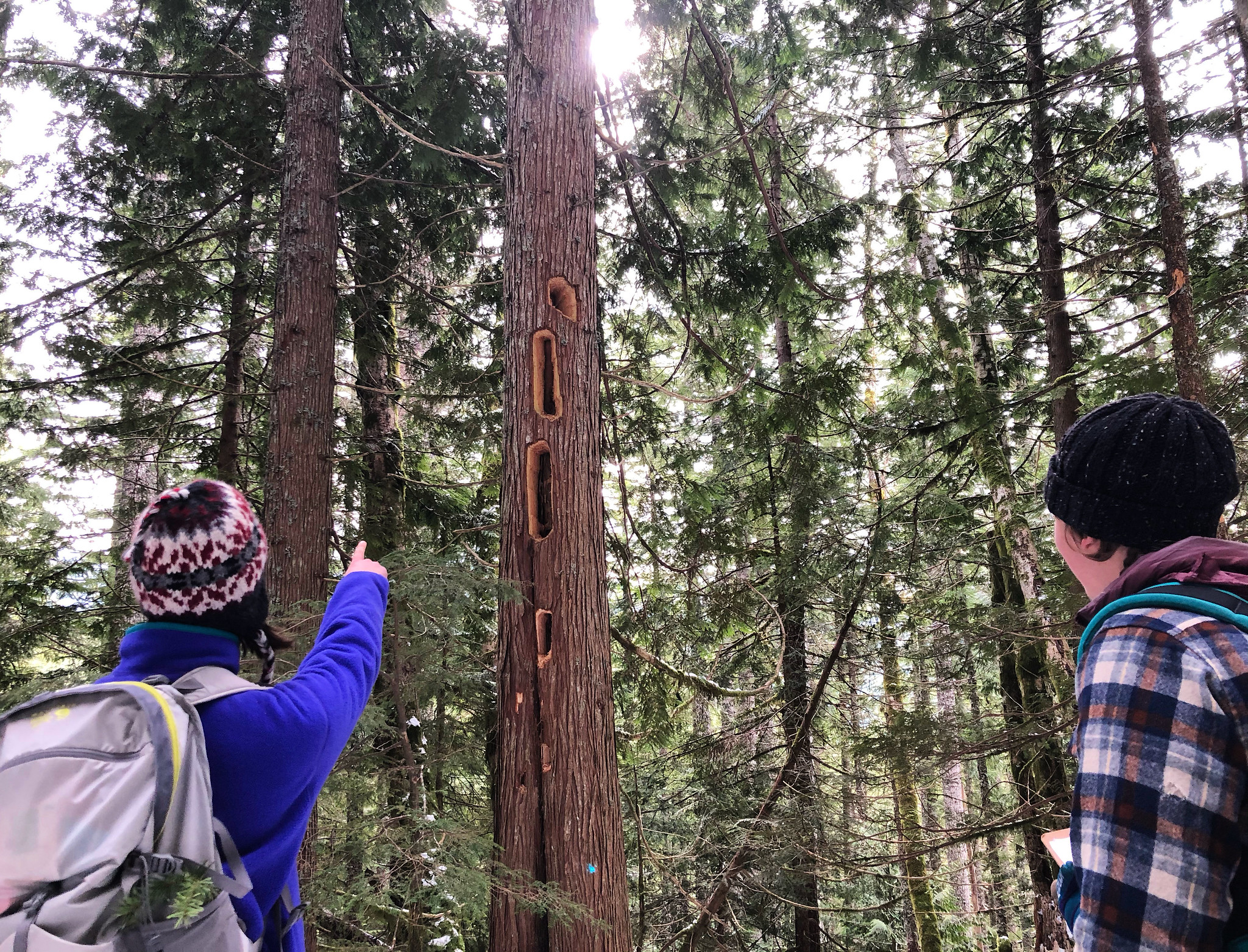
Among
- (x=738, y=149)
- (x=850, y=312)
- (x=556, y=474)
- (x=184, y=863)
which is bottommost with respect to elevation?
(x=184, y=863)

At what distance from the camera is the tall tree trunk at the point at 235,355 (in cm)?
688

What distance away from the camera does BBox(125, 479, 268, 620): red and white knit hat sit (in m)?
1.62

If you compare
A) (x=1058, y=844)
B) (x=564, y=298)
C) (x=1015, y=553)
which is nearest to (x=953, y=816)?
(x=1015, y=553)

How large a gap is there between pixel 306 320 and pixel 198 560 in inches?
171

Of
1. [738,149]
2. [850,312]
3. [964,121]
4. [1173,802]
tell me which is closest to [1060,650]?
[850,312]

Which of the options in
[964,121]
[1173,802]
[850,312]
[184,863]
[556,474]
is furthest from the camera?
[964,121]

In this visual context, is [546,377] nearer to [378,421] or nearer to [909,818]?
[378,421]

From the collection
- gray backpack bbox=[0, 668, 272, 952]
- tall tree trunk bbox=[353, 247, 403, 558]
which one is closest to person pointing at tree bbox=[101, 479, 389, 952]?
gray backpack bbox=[0, 668, 272, 952]

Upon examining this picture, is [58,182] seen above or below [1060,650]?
above

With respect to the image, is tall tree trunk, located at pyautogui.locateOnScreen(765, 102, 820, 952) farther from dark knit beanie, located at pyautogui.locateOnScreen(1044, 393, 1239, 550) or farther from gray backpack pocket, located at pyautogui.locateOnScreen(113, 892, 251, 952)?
gray backpack pocket, located at pyautogui.locateOnScreen(113, 892, 251, 952)

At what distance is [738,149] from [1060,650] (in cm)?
580

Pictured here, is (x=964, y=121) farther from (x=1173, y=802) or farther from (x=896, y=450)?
(x=1173, y=802)

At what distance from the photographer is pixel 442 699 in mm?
4242

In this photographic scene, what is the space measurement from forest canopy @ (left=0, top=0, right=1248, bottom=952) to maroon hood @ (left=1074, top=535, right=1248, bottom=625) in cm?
306
